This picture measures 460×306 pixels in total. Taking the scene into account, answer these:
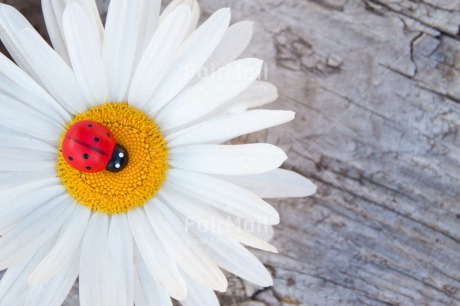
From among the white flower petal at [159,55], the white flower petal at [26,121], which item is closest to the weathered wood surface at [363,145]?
the white flower petal at [159,55]

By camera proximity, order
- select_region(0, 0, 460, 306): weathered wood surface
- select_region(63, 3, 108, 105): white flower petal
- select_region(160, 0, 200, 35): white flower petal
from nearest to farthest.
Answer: select_region(63, 3, 108, 105): white flower petal → select_region(160, 0, 200, 35): white flower petal → select_region(0, 0, 460, 306): weathered wood surface

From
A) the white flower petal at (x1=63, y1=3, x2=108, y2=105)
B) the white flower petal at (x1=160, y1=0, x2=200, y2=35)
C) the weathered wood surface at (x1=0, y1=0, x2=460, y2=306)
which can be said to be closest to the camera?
the white flower petal at (x1=63, y1=3, x2=108, y2=105)

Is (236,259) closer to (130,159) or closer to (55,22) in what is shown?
(130,159)

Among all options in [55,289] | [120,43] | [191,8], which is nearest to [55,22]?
[120,43]

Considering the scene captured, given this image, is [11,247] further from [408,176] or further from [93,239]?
[408,176]

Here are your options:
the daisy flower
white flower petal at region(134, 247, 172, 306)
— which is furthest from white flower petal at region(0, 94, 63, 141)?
white flower petal at region(134, 247, 172, 306)

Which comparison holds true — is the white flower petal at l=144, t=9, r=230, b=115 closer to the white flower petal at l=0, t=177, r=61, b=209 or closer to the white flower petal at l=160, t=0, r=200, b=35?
the white flower petal at l=160, t=0, r=200, b=35

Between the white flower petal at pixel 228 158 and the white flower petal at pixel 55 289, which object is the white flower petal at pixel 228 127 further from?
the white flower petal at pixel 55 289
